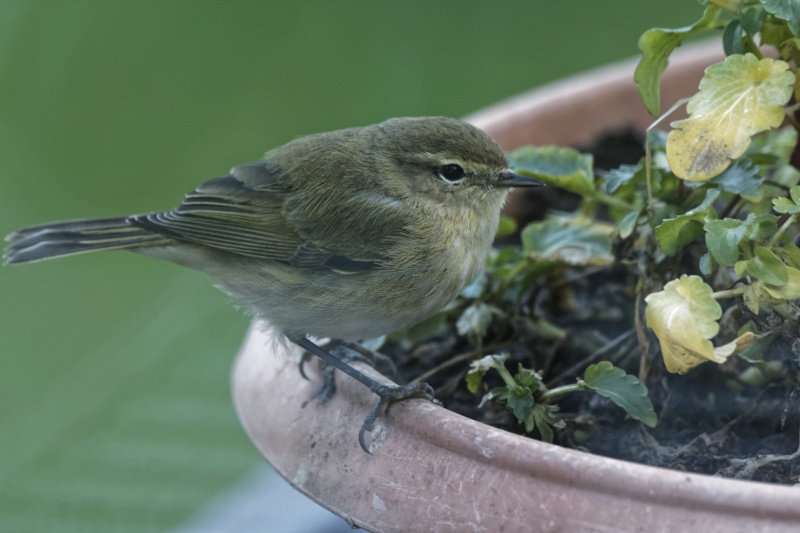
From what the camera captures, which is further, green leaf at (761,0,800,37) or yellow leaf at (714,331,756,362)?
green leaf at (761,0,800,37)

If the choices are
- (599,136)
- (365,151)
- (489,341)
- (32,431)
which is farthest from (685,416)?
(32,431)

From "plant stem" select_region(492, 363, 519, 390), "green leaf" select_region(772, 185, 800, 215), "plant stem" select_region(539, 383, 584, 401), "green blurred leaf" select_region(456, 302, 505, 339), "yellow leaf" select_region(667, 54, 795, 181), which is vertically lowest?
"green blurred leaf" select_region(456, 302, 505, 339)

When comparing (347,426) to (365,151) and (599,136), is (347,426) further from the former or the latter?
(599,136)

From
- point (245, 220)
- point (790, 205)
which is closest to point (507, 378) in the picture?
point (790, 205)

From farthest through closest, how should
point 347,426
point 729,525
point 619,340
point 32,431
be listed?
point 32,431, point 619,340, point 347,426, point 729,525

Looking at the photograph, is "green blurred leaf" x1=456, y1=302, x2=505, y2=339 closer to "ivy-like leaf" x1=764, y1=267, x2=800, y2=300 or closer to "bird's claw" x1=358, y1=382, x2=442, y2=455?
"bird's claw" x1=358, y1=382, x2=442, y2=455

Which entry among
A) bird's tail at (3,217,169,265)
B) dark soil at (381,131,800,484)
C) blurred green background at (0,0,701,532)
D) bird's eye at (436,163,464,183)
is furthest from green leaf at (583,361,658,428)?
blurred green background at (0,0,701,532)
